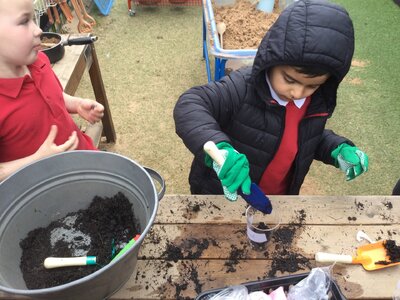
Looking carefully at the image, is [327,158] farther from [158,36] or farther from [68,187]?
[158,36]

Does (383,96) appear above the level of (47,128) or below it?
below

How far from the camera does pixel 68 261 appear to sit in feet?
2.93

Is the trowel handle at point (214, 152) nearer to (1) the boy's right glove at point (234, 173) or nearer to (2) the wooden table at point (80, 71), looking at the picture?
(1) the boy's right glove at point (234, 173)

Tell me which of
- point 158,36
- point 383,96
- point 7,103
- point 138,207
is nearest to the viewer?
point 138,207

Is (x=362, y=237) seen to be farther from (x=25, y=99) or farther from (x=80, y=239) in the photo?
(x=25, y=99)

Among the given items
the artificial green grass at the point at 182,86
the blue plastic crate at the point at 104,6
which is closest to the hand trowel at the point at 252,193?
the artificial green grass at the point at 182,86

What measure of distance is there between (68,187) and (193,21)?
390cm

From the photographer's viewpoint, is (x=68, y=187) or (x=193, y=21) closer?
(x=68, y=187)

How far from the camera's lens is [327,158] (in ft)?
→ 4.94

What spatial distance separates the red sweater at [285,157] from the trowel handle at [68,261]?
32.3 inches

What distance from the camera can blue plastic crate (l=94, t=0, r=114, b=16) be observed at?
4445 mm

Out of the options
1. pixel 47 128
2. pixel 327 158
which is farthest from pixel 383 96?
pixel 47 128

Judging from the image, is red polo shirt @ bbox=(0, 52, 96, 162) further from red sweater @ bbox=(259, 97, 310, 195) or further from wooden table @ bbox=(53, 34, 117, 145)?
red sweater @ bbox=(259, 97, 310, 195)

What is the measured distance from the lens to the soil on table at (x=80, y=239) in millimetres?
895
